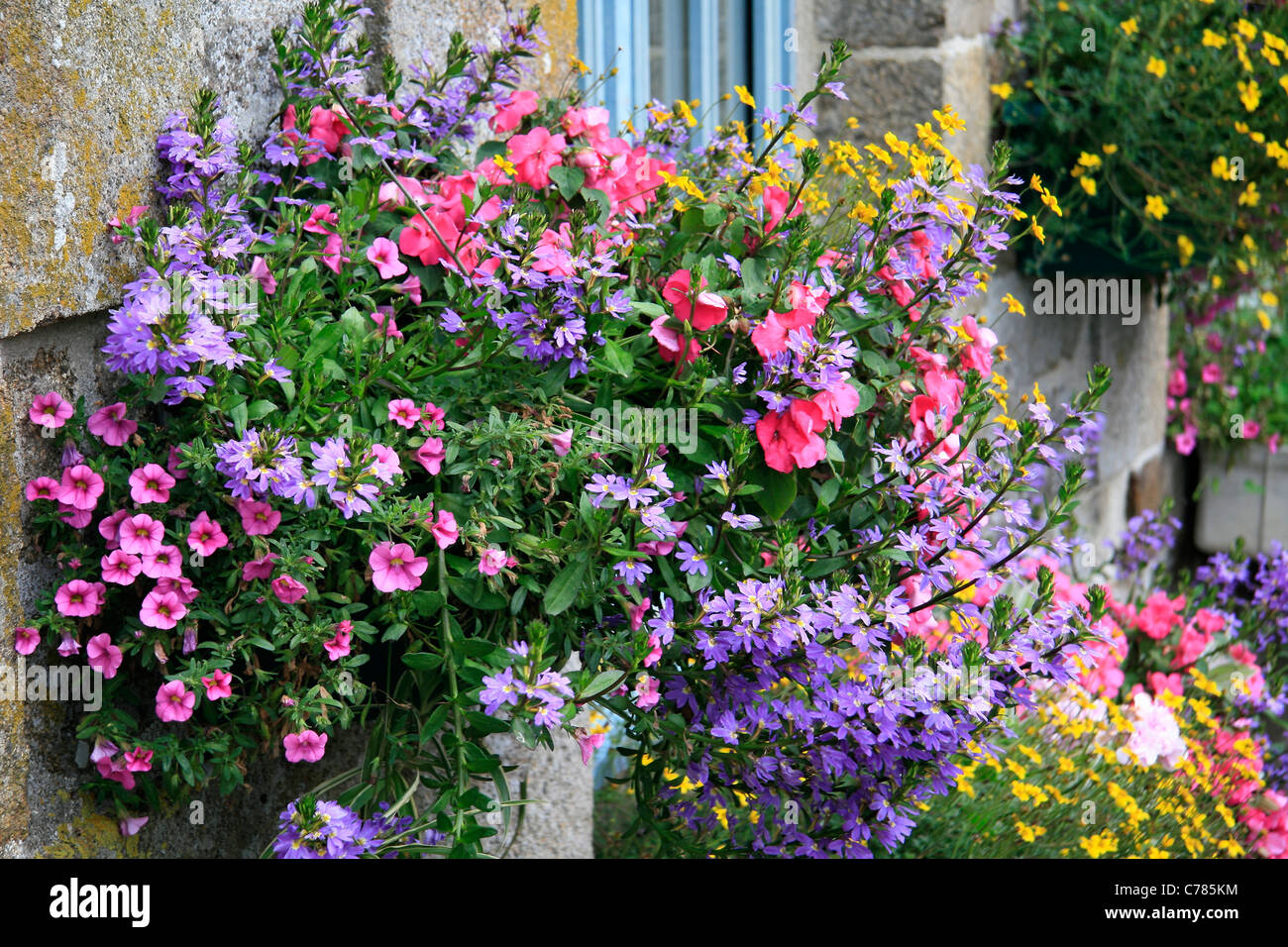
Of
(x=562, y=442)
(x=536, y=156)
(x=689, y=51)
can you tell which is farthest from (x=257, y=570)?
(x=689, y=51)

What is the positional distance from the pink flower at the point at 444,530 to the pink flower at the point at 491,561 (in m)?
0.04

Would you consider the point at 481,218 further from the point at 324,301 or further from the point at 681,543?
the point at 681,543

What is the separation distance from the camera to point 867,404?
1.50 metres

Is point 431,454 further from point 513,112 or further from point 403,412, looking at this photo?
point 513,112

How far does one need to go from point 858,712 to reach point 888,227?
62cm

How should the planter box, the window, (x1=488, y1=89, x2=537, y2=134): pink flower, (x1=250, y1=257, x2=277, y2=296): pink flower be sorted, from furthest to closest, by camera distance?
the planter box → the window → (x1=488, y1=89, x2=537, y2=134): pink flower → (x1=250, y1=257, x2=277, y2=296): pink flower

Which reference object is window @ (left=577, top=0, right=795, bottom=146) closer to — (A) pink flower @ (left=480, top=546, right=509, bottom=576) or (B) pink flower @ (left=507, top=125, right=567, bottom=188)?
(B) pink flower @ (left=507, top=125, right=567, bottom=188)

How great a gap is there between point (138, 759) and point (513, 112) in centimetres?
100

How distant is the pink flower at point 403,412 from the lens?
1.38m

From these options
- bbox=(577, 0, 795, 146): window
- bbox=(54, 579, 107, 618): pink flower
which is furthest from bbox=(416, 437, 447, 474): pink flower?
bbox=(577, 0, 795, 146): window

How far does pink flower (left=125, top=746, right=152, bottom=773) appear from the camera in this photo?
1.40 meters

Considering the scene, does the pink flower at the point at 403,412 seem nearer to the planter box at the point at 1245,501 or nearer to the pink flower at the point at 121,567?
the pink flower at the point at 121,567

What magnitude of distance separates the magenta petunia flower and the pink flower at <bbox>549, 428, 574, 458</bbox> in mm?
553
